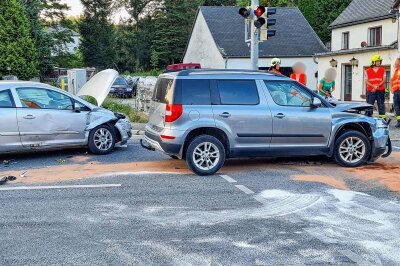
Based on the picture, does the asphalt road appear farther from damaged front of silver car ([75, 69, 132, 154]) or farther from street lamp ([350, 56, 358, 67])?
street lamp ([350, 56, 358, 67])

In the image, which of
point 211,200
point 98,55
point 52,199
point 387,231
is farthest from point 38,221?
point 98,55

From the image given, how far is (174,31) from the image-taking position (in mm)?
64062

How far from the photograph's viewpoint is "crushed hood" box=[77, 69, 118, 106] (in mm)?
14195

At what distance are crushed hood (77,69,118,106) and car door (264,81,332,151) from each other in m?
6.29

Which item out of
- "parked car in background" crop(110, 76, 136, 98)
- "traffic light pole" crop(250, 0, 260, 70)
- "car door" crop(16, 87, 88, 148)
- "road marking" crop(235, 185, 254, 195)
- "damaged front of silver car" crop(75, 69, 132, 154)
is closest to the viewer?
"road marking" crop(235, 185, 254, 195)

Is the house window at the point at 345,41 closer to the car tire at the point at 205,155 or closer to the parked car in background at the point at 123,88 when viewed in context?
the parked car in background at the point at 123,88

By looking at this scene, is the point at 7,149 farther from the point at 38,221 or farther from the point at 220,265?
the point at 220,265

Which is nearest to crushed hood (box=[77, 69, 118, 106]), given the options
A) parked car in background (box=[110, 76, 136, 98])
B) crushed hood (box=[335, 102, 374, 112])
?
crushed hood (box=[335, 102, 374, 112])

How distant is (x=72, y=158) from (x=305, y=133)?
15.6 feet

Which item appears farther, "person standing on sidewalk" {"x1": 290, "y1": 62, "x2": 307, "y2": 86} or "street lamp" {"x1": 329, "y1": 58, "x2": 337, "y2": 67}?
"street lamp" {"x1": 329, "y1": 58, "x2": 337, "y2": 67}

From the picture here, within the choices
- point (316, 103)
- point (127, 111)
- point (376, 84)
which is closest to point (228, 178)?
point (316, 103)

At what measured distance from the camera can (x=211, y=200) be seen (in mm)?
7102

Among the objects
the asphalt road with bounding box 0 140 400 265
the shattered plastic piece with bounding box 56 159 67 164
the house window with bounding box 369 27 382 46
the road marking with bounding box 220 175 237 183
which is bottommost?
the asphalt road with bounding box 0 140 400 265

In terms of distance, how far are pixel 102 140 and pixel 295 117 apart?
13.9 feet
